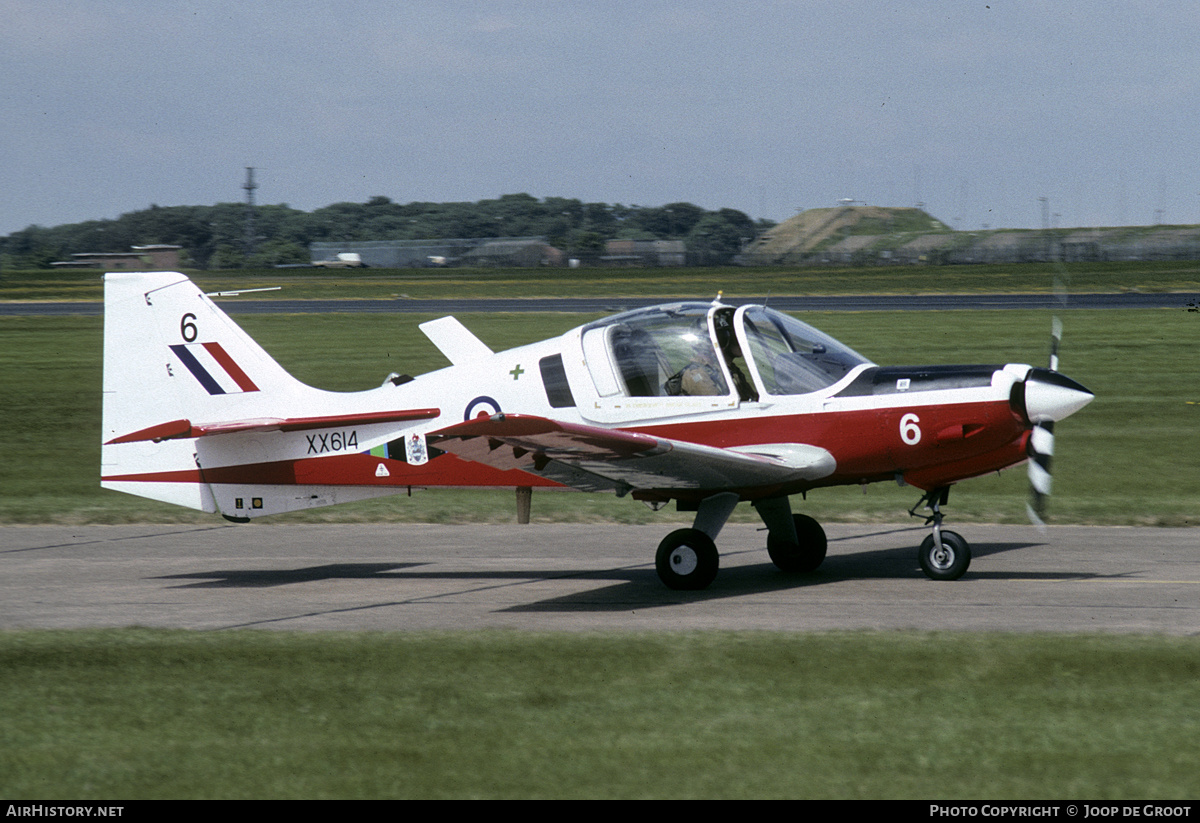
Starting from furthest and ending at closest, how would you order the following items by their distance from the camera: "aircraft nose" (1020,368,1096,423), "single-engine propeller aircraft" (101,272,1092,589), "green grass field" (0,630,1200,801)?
"single-engine propeller aircraft" (101,272,1092,589) → "aircraft nose" (1020,368,1096,423) → "green grass field" (0,630,1200,801)

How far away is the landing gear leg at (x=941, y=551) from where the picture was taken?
999 centimetres

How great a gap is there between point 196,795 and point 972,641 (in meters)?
4.78

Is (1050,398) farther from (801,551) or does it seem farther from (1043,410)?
(801,551)

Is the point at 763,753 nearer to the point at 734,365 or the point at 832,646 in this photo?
the point at 832,646

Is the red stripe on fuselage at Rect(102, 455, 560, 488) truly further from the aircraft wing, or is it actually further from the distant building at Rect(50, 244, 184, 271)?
the distant building at Rect(50, 244, 184, 271)

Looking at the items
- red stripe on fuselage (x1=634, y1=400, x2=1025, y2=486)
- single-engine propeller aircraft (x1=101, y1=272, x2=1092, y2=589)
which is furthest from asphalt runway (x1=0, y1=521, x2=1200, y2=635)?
red stripe on fuselage (x1=634, y1=400, x2=1025, y2=486)

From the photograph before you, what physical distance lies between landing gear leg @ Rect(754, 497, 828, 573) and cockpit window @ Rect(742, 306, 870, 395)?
1.19 m

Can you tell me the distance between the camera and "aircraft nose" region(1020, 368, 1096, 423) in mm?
9297

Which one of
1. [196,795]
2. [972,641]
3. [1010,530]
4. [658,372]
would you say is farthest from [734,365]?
[196,795]

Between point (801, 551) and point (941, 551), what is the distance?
126 cm

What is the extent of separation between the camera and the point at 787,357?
400 inches

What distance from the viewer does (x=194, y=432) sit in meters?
11.1

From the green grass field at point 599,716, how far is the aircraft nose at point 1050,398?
2.08 meters

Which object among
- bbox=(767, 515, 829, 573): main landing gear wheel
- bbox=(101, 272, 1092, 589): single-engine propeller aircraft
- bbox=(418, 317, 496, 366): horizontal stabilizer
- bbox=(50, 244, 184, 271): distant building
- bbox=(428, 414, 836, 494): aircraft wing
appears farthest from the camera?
bbox=(50, 244, 184, 271): distant building
